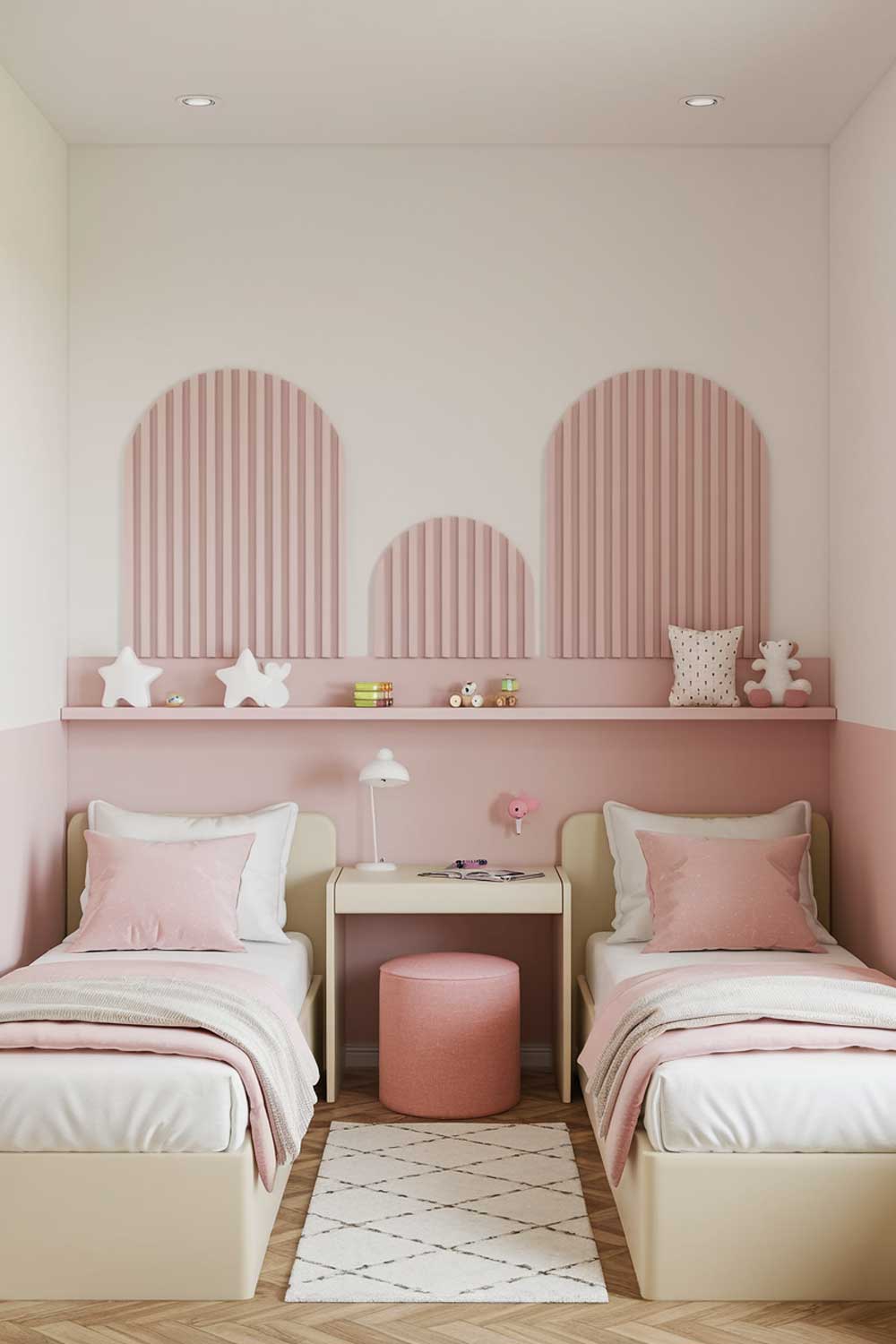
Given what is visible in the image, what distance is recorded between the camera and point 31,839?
13.9 feet

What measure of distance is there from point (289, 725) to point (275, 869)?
1.64ft

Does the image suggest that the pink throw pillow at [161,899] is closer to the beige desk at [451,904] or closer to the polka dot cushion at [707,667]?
the beige desk at [451,904]

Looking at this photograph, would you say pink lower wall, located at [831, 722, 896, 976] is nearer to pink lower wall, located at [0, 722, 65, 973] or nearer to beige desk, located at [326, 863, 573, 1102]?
beige desk, located at [326, 863, 573, 1102]

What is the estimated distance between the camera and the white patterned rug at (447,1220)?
300 cm

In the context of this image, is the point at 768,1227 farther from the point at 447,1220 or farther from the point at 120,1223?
the point at 120,1223

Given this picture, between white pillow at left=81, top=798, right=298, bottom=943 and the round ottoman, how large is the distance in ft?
1.54

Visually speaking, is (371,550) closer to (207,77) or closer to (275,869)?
(275,869)

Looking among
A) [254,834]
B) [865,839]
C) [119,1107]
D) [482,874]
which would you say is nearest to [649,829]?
[482,874]

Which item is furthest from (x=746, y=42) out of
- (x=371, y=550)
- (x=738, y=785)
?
(x=738, y=785)

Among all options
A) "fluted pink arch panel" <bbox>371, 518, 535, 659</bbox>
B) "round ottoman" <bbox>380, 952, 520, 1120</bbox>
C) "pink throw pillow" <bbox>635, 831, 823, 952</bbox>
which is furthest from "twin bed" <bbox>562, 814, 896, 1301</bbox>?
"fluted pink arch panel" <bbox>371, 518, 535, 659</bbox>

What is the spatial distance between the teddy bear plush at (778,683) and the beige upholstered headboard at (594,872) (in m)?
0.41

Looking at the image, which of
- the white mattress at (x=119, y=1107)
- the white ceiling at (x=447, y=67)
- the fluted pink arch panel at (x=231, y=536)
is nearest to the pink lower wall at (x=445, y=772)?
the fluted pink arch panel at (x=231, y=536)

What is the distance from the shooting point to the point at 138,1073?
298 cm

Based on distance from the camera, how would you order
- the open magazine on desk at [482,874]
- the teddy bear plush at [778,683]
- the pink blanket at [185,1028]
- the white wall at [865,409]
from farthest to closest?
1. the teddy bear plush at [778,683]
2. the open magazine on desk at [482,874]
3. the white wall at [865,409]
4. the pink blanket at [185,1028]
